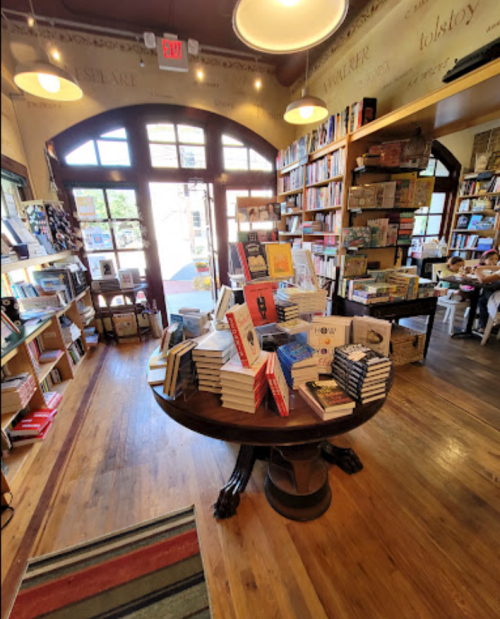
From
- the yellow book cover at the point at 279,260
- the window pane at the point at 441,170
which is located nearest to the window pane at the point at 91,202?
the yellow book cover at the point at 279,260

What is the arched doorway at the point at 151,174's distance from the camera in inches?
138

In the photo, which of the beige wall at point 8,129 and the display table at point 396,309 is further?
the display table at point 396,309

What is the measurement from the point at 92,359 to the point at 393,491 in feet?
10.9

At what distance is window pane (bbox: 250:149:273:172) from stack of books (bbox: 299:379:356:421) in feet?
12.9

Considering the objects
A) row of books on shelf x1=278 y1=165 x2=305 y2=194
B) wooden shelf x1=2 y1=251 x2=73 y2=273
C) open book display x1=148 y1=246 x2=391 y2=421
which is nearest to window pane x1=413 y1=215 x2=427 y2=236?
row of books on shelf x1=278 y1=165 x2=305 y2=194

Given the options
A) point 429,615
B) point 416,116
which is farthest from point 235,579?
point 416,116

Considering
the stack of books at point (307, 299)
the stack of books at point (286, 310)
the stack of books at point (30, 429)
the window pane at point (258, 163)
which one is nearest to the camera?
the stack of books at point (286, 310)

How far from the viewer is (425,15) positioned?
7.36ft

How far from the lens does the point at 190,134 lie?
152 inches

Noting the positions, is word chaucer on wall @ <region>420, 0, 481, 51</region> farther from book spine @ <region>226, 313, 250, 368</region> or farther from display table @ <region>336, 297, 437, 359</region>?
book spine @ <region>226, 313, 250, 368</region>

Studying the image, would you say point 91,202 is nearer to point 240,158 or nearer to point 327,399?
point 240,158

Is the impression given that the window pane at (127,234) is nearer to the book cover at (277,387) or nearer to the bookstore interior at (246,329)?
the bookstore interior at (246,329)

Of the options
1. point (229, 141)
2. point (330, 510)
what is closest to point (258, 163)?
point (229, 141)

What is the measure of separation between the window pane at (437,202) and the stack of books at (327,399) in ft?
18.4
